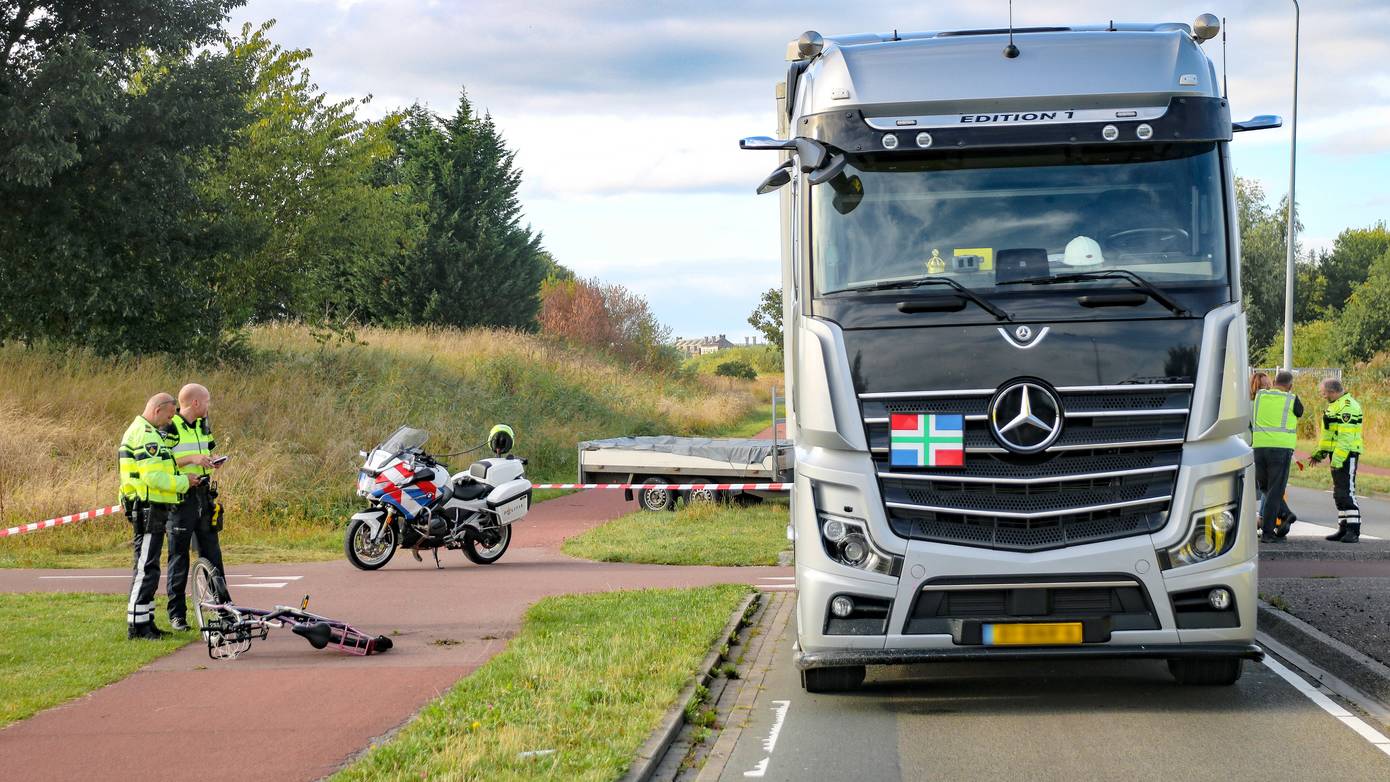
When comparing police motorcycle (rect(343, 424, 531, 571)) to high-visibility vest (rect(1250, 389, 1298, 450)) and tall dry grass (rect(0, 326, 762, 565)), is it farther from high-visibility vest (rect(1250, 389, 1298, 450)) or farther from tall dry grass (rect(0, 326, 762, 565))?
high-visibility vest (rect(1250, 389, 1298, 450))

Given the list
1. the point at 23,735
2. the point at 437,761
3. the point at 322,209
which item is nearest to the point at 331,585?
the point at 23,735

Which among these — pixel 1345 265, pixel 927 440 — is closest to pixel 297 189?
pixel 927 440

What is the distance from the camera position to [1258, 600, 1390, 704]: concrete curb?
26.2ft

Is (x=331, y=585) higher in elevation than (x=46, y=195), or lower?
lower

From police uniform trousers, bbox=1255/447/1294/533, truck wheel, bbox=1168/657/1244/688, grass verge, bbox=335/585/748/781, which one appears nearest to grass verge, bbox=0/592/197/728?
grass verge, bbox=335/585/748/781

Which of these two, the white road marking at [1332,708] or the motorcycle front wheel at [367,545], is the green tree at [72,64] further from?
the white road marking at [1332,708]

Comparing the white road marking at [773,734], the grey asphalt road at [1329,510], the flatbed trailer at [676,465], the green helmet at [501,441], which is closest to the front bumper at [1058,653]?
the white road marking at [773,734]

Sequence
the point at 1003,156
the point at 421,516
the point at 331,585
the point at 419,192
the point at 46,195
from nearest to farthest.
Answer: the point at 1003,156
the point at 331,585
the point at 421,516
the point at 46,195
the point at 419,192

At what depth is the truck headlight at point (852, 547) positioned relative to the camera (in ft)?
24.1

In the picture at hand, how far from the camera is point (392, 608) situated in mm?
12016

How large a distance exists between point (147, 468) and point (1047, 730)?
6.63m

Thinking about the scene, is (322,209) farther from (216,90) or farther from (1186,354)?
(1186,354)

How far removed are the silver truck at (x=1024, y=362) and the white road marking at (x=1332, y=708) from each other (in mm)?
599

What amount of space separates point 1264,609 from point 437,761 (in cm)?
669
